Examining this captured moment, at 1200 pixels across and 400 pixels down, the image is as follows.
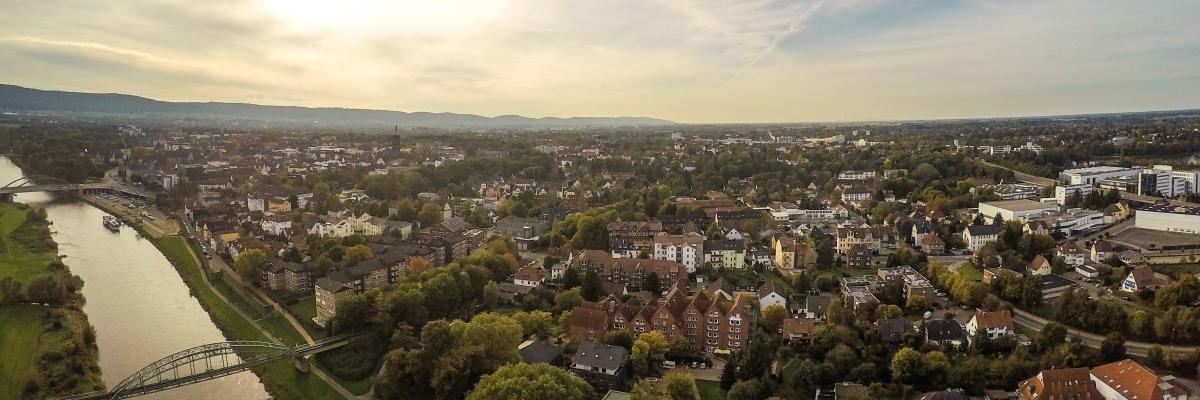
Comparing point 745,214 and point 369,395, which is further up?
point 745,214

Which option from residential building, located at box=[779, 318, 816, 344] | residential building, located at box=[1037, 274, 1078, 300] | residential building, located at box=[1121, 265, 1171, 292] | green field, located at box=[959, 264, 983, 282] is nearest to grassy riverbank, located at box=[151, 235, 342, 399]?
residential building, located at box=[779, 318, 816, 344]

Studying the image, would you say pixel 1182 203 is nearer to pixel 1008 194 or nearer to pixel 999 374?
pixel 1008 194

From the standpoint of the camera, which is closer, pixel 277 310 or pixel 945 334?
pixel 945 334

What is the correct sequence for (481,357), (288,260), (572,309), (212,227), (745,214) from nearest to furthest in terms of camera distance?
(481,357) → (572,309) → (288,260) → (212,227) → (745,214)

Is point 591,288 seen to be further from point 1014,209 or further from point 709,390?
point 1014,209

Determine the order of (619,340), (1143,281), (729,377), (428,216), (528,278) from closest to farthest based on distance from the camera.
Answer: (729,377)
(619,340)
(1143,281)
(528,278)
(428,216)

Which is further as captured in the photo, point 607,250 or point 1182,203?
point 1182,203

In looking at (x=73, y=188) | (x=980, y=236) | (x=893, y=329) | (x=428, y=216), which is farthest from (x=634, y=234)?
(x=73, y=188)

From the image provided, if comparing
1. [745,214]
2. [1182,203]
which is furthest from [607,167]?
[1182,203]
